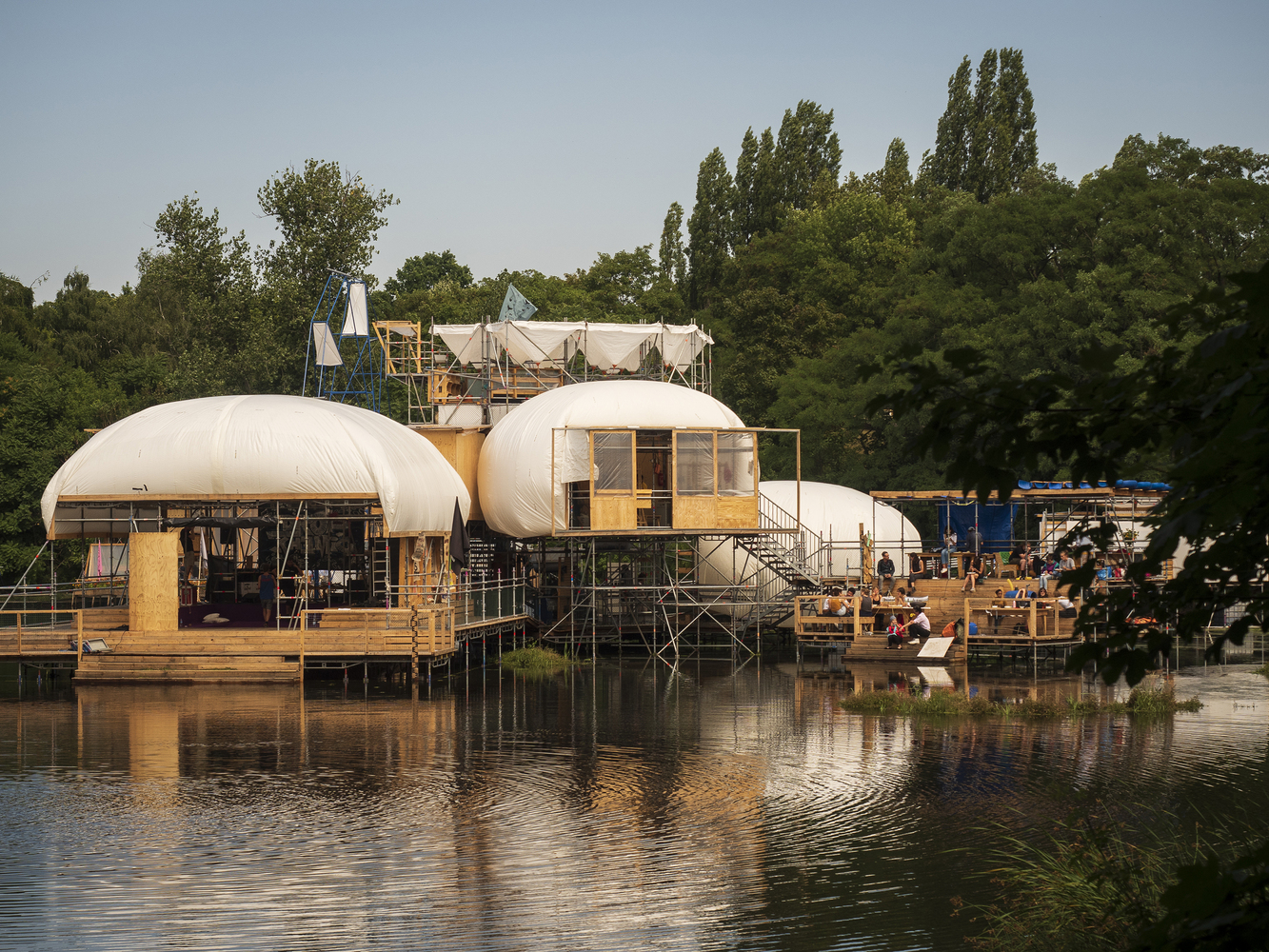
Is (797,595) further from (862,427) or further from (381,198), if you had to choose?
(381,198)

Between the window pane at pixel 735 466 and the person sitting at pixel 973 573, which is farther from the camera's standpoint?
the person sitting at pixel 973 573

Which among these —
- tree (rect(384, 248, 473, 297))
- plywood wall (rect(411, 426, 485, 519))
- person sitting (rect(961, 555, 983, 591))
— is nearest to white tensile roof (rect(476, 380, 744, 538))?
plywood wall (rect(411, 426, 485, 519))

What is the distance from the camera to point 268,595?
35.1 meters

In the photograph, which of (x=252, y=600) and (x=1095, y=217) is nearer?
(x=252, y=600)

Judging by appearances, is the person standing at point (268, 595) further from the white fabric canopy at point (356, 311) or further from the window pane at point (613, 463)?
the white fabric canopy at point (356, 311)

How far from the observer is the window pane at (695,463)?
121 ft

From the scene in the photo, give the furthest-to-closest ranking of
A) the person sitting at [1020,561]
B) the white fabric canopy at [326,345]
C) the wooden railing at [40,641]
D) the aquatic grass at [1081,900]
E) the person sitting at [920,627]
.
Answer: the white fabric canopy at [326,345] → the person sitting at [1020,561] → the person sitting at [920,627] → the wooden railing at [40,641] → the aquatic grass at [1081,900]

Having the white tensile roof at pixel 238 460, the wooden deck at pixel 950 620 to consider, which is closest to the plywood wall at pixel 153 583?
the white tensile roof at pixel 238 460

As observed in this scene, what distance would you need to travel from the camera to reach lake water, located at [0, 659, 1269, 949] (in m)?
12.5

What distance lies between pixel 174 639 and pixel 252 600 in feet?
24.1

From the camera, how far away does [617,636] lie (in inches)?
1553

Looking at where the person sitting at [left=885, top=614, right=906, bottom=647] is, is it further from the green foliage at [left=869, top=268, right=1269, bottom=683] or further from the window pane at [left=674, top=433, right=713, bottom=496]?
the green foliage at [left=869, top=268, right=1269, bottom=683]

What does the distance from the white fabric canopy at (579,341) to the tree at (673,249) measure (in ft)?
101

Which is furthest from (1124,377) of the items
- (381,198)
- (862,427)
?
(381,198)
